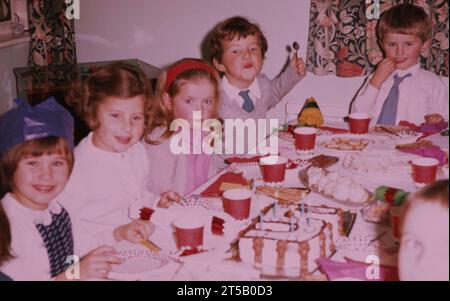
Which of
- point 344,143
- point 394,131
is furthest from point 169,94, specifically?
point 394,131

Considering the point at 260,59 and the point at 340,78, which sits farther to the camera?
the point at 340,78

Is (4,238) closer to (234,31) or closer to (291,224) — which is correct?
(291,224)

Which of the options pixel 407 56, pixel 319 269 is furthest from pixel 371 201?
pixel 407 56

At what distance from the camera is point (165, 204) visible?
64.8 inches

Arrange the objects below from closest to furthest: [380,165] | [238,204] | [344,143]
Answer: [238,204]
[380,165]
[344,143]

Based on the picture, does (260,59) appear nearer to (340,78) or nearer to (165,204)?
(340,78)

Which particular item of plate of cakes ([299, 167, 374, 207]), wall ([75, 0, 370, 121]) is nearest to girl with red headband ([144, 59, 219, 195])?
plate of cakes ([299, 167, 374, 207])

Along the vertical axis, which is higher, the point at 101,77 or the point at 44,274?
the point at 101,77

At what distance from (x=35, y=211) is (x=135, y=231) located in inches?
9.1

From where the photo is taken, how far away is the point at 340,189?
5.41ft

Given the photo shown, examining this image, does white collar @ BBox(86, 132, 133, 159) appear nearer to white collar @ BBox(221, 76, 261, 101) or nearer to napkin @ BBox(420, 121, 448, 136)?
white collar @ BBox(221, 76, 261, 101)

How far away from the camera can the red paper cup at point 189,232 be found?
4.57 ft

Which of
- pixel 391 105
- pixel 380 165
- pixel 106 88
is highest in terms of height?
pixel 106 88

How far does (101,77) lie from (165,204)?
41 cm
